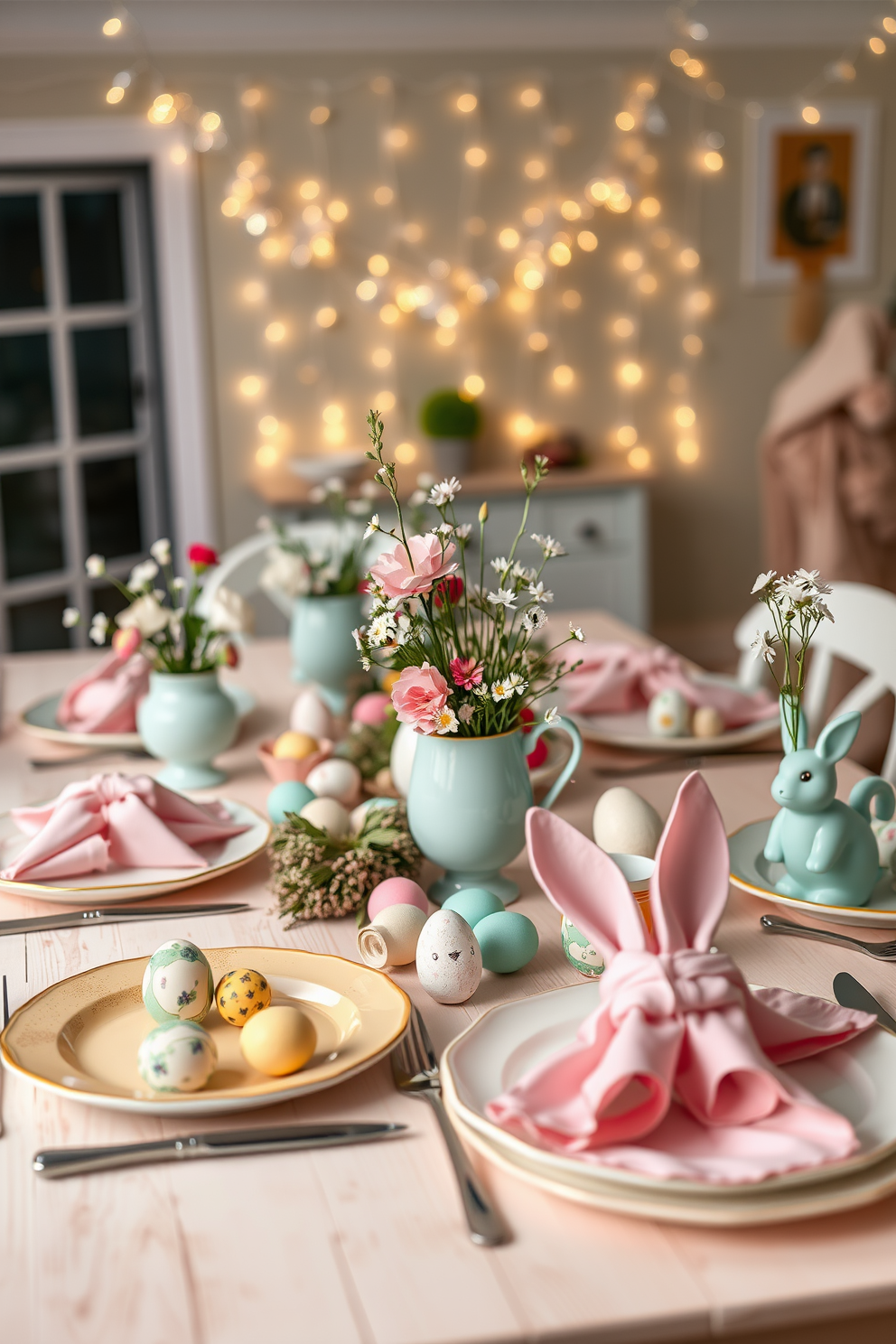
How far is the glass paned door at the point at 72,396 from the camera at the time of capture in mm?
3809

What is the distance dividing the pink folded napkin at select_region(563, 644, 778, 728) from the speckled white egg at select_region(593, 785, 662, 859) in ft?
1.58

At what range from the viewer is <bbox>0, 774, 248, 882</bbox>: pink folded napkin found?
1236 mm

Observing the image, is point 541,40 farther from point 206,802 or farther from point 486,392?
point 206,802

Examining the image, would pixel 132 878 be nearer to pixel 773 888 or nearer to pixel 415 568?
pixel 415 568

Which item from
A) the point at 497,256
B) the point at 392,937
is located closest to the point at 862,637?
the point at 392,937

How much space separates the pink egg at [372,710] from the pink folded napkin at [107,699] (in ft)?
1.00

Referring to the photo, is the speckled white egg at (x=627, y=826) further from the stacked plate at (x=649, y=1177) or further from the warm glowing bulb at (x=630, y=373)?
the warm glowing bulb at (x=630, y=373)

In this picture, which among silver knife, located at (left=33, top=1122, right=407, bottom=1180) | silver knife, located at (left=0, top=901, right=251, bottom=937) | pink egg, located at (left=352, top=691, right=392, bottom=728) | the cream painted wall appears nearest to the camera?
silver knife, located at (left=33, top=1122, right=407, bottom=1180)

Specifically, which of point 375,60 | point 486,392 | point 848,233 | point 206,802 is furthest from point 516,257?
point 206,802

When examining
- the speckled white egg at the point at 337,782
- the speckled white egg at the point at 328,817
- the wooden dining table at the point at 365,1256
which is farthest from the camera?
the speckled white egg at the point at 337,782

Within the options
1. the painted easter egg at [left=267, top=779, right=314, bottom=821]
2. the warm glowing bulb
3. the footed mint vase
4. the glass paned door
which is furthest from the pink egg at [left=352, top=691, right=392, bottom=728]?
the warm glowing bulb

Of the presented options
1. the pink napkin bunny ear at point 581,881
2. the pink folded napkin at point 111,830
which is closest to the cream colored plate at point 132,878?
the pink folded napkin at point 111,830

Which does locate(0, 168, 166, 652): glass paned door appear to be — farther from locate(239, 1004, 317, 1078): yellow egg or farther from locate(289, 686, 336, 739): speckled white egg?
locate(239, 1004, 317, 1078): yellow egg

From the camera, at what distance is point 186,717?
153cm
